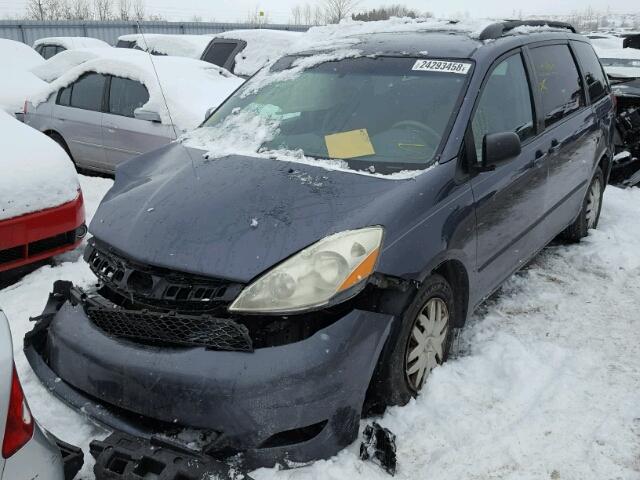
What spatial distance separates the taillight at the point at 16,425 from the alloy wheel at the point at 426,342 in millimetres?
1531

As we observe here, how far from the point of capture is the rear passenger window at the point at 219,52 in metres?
11.3

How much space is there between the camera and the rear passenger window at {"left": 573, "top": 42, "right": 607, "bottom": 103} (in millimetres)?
4781

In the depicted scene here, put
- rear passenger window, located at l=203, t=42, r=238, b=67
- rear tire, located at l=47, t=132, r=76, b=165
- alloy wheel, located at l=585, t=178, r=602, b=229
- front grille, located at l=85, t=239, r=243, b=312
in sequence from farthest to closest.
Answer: rear passenger window, located at l=203, t=42, r=238, b=67 → rear tire, located at l=47, t=132, r=76, b=165 → alloy wheel, located at l=585, t=178, r=602, b=229 → front grille, located at l=85, t=239, r=243, b=312

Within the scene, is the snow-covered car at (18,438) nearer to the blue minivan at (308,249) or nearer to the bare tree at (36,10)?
the blue minivan at (308,249)

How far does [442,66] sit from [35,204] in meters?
2.66

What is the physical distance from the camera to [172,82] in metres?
7.16

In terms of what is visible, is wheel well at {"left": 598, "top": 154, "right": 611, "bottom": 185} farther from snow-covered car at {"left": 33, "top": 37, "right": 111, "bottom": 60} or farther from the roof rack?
snow-covered car at {"left": 33, "top": 37, "right": 111, "bottom": 60}

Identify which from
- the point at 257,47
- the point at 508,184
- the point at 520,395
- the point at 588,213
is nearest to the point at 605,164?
the point at 588,213

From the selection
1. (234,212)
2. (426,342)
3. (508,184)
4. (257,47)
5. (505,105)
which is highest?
(505,105)

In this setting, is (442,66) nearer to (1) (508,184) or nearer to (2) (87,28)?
(1) (508,184)

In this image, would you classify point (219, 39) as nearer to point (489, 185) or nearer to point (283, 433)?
point (489, 185)

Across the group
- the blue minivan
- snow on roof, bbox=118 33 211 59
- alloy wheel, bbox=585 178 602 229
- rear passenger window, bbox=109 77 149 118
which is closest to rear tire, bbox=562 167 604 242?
alloy wheel, bbox=585 178 602 229

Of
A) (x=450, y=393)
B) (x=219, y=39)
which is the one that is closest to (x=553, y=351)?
(x=450, y=393)

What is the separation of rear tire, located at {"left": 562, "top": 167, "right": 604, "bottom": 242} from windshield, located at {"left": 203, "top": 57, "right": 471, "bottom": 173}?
7.39ft
